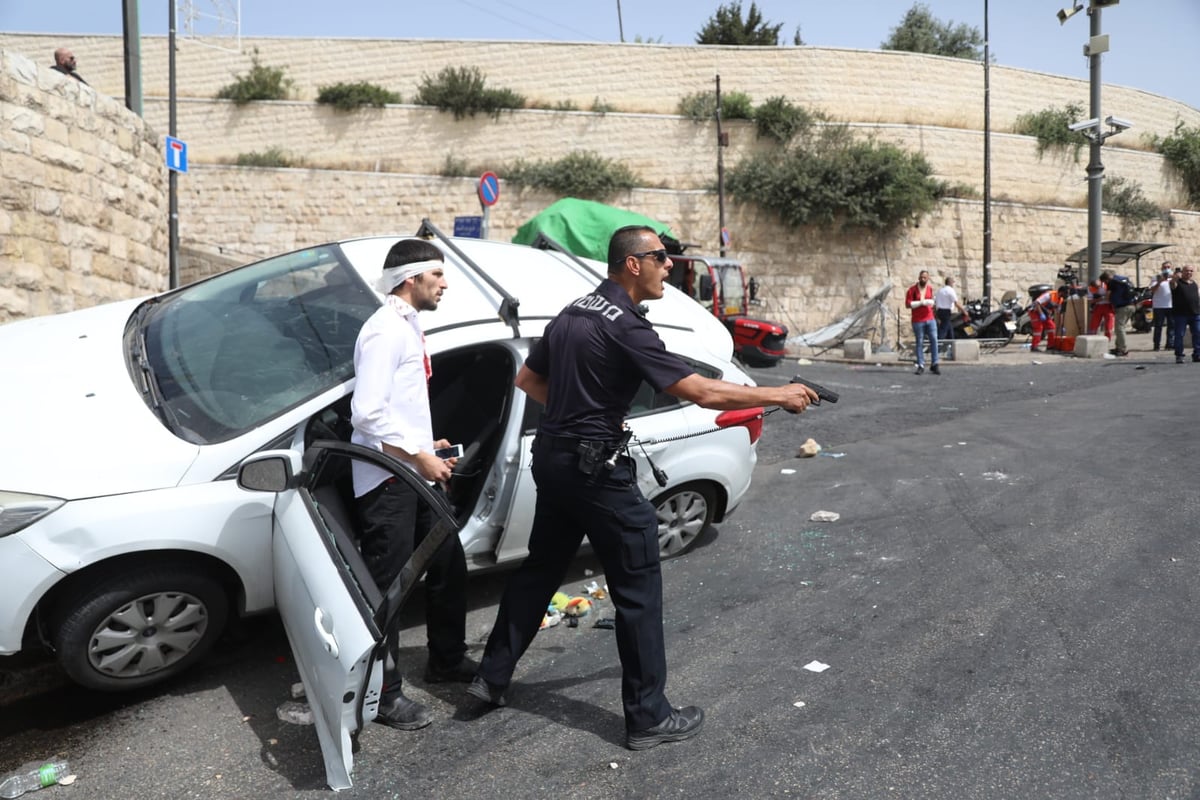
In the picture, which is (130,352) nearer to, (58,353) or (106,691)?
(58,353)

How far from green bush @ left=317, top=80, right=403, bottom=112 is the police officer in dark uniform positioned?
94.1ft

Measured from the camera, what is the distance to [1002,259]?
2928 centimetres

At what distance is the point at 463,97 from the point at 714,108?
340 inches

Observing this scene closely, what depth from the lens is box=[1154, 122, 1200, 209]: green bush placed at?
3219 cm

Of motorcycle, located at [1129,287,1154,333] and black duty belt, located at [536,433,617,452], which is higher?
motorcycle, located at [1129,287,1154,333]

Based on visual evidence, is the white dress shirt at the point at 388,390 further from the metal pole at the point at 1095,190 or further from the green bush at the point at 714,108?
the green bush at the point at 714,108

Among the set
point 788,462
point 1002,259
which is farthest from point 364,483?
point 1002,259

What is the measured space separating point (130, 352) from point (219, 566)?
1.28m

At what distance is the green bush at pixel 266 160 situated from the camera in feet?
93.6

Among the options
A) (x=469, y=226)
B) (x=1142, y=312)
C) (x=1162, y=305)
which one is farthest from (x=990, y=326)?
(x=469, y=226)

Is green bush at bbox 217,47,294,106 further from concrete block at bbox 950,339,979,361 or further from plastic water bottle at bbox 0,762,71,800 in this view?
plastic water bottle at bbox 0,762,71,800

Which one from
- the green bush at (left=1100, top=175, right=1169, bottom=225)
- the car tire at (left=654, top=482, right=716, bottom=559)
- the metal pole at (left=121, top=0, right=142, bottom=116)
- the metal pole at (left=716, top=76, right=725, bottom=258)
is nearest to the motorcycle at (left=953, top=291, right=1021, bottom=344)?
the metal pole at (left=716, top=76, right=725, bottom=258)

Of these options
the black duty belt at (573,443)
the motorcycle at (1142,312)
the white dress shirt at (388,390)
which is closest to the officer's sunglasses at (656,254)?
the black duty belt at (573,443)

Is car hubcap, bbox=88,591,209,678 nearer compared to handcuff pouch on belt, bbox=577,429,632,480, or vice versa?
handcuff pouch on belt, bbox=577,429,632,480
